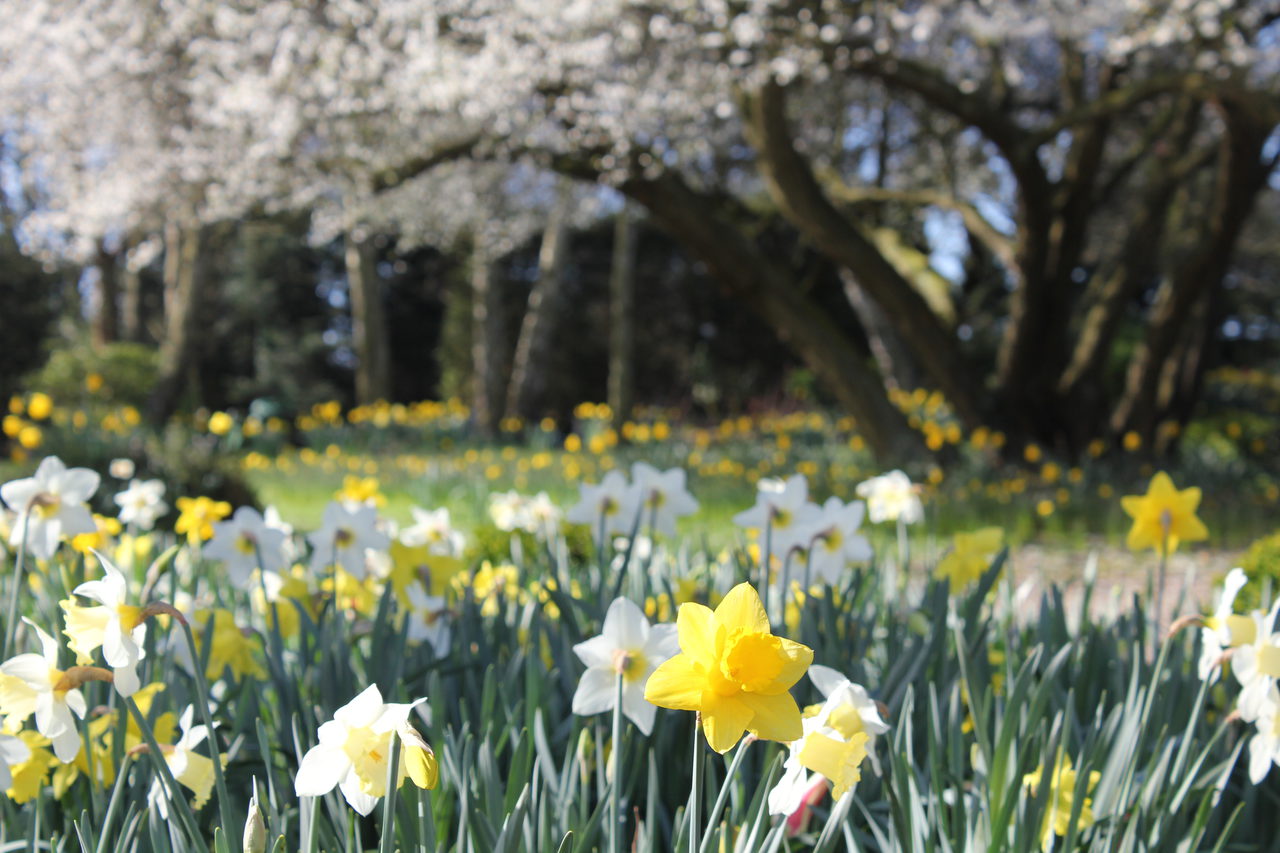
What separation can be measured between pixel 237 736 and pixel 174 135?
7004 millimetres

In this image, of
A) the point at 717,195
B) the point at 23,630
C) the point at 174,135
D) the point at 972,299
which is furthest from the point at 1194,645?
the point at 972,299

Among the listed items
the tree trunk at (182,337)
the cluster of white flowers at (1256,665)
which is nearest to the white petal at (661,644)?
the cluster of white flowers at (1256,665)

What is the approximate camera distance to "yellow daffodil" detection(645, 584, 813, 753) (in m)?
0.79

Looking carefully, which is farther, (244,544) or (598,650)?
(244,544)

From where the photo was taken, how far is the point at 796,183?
639 centimetres

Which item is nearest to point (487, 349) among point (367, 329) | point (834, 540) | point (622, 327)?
point (367, 329)

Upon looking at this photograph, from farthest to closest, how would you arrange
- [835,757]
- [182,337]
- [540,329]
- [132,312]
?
[132,312] → [540,329] → [182,337] → [835,757]

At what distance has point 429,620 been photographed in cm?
164

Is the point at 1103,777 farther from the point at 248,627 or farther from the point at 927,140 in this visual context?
the point at 927,140

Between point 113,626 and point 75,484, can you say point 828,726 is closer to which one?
point 113,626

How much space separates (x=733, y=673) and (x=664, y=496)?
1038 millimetres

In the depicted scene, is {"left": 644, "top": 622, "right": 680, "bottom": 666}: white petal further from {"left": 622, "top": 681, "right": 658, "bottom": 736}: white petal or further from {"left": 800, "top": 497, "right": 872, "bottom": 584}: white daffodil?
{"left": 800, "top": 497, "right": 872, "bottom": 584}: white daffodil

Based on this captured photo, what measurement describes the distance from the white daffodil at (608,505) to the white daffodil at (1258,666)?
0.95 metres

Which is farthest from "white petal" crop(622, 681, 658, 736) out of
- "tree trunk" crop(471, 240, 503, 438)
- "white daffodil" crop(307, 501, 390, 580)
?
"tree trunk" crop(471, 240, 503, 438)
